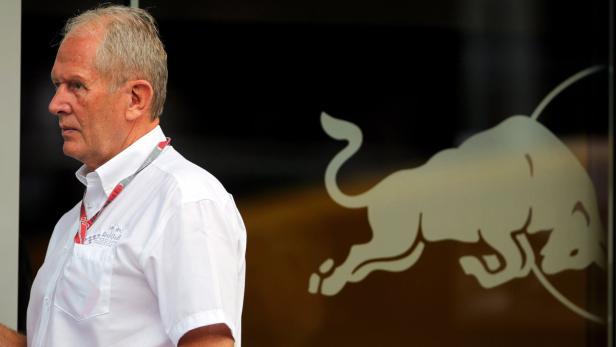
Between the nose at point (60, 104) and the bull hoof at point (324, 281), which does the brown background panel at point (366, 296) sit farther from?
the nose at point (60, 104)

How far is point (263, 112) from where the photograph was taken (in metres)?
4.17

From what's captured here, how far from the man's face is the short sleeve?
30 cm

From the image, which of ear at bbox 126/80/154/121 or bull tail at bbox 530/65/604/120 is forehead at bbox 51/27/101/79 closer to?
ear at bbox 126/80/154/121

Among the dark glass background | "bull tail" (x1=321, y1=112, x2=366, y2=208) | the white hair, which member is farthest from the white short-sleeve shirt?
"bull tail" (x1=321, y1=112, x2=366, y2=208)

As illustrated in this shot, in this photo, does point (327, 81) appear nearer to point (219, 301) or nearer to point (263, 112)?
point (263, 112)

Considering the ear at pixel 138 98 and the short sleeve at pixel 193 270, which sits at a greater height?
the ear at pixel 138 98

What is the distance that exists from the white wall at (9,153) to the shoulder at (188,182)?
75.3 inches

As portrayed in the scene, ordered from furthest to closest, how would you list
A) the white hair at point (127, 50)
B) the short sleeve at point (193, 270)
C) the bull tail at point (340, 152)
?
the bull tail at point (340, 152)
the white hair at point (127, 50)
the short sleeve at point (193, 270)

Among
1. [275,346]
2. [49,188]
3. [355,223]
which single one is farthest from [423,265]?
[49,188]

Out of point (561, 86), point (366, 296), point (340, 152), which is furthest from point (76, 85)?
point (561, 86)

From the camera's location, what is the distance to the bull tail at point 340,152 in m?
4.21

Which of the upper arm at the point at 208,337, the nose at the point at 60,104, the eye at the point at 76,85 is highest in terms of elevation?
the eye at the point at 76,85

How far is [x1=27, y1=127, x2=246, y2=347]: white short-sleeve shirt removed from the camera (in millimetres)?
1928

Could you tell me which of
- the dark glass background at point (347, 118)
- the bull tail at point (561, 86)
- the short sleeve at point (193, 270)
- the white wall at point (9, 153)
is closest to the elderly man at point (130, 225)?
the short sleeve at point (193, 270)
